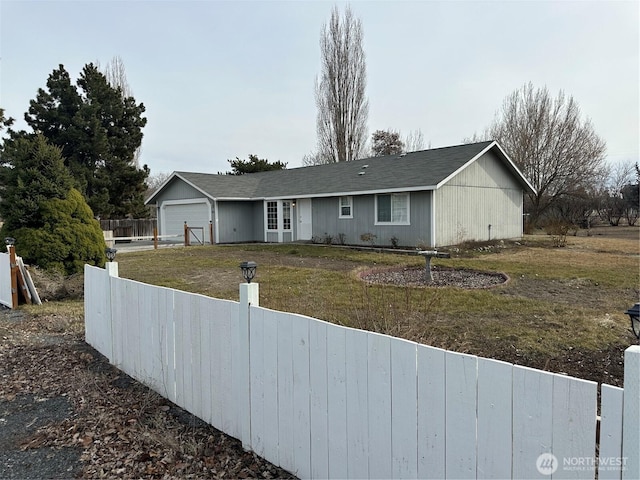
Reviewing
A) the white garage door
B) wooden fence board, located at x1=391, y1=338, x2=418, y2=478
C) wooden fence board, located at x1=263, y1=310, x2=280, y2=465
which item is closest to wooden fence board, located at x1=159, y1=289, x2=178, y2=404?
wooden fence board, located at x1=263, y1=310, x2=280, y2=465

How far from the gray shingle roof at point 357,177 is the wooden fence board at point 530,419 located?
1393 centimetres

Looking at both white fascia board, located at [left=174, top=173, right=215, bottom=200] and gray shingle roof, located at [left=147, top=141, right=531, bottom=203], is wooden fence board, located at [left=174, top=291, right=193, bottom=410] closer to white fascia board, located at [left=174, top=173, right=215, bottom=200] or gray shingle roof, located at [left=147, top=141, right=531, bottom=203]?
gray shingle roof, located at [left=147, top=141, right=531, bottom=203]

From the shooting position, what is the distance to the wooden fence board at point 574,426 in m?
1.57

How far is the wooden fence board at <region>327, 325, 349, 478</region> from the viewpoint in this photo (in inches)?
95.8

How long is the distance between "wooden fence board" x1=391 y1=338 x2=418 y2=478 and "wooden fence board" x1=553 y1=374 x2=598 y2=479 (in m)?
0.62

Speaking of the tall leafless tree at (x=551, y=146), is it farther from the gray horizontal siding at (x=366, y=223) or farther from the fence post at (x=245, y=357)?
the fence post at (x=245, y=357)

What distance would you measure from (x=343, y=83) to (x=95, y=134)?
16975 millimetres

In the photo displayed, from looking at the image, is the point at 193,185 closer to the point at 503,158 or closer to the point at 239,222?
the point at 239,222

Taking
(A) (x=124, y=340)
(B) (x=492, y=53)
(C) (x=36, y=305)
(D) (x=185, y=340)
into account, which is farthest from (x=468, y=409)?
(B) (x=492, y=53)

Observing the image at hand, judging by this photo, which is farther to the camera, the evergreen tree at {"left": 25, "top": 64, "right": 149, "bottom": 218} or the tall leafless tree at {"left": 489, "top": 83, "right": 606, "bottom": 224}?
the tall leafless tree at {"left": 489, "top": 83, "right": 606, "bottom": 224}

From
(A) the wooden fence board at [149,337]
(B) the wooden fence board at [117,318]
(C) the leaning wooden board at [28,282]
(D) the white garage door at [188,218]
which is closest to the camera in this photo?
(A) the wooden fence board at [149,337]

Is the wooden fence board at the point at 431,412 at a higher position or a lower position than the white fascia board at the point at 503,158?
lower

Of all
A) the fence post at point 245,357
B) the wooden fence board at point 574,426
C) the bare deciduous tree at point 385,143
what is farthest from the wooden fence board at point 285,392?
the bare deciduous tree at point 385,143

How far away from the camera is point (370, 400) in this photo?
7.57 ft
